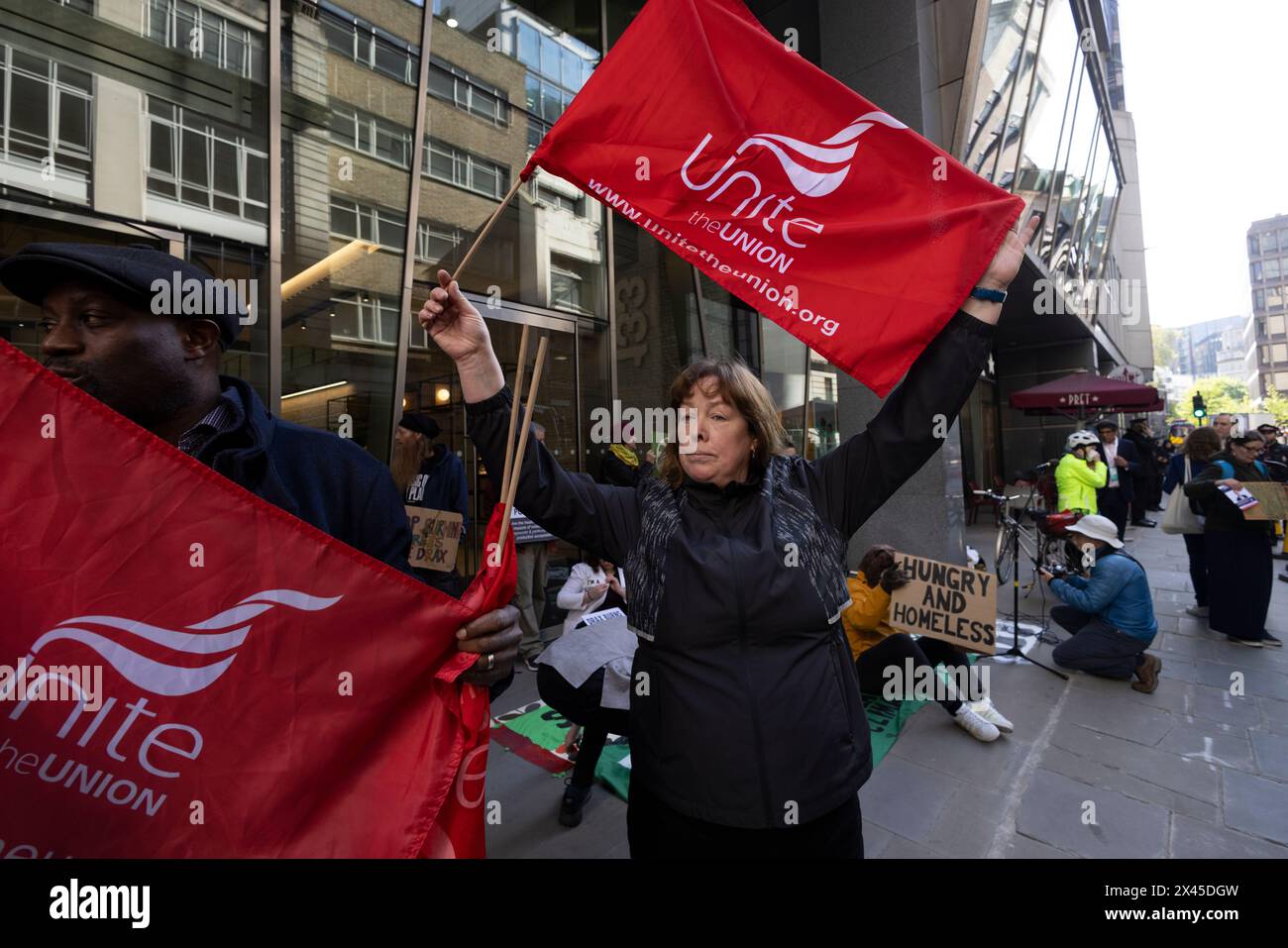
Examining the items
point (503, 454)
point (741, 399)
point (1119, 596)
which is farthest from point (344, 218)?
point (1119, 596)

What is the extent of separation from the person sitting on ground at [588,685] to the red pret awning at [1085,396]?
A: 11.4 metres

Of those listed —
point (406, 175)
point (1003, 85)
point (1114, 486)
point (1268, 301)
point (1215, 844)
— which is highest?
point (1268, 301)

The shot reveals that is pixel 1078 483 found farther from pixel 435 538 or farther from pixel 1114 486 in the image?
pixel 435 538

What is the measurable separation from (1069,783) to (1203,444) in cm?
543

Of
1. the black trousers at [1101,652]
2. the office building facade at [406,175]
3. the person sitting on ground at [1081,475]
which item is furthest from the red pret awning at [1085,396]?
the black trousers at [1101,652]

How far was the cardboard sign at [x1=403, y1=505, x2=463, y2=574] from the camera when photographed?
4.57 meters

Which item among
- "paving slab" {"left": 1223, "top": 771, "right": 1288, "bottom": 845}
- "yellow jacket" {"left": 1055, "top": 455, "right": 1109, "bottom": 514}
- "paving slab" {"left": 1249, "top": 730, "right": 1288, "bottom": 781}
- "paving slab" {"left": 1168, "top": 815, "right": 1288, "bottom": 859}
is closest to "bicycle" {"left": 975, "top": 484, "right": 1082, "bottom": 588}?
"yellow jacket" {"left": 1055, "top": 455, "right": 1109, "bottom": 514}

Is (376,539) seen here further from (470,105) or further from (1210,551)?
(1210,551)

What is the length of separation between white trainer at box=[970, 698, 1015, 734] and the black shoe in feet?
9.79

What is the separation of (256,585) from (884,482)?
1.69m

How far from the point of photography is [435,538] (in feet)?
15.2

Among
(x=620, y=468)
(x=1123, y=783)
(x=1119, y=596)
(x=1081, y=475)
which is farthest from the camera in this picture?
→ (x=1081, y=475)

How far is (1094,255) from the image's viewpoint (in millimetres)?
20531

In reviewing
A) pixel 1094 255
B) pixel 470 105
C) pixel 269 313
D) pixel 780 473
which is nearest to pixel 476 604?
pixel 780 473
